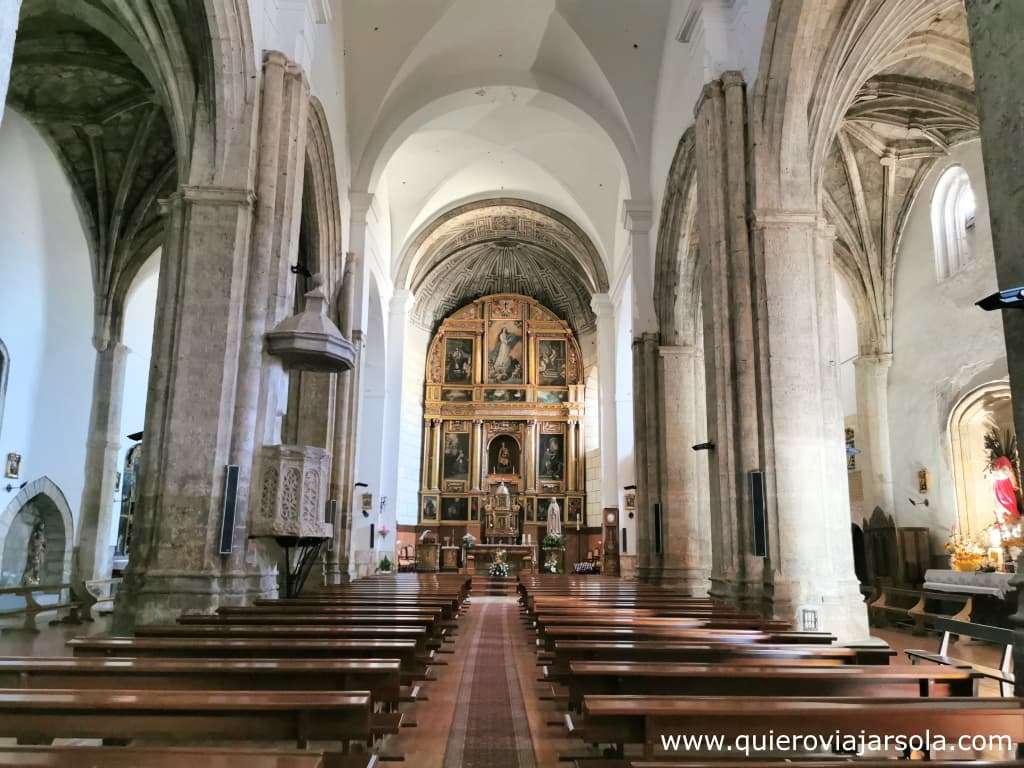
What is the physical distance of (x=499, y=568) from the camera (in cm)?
2077

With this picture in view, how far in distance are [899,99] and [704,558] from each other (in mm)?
8851

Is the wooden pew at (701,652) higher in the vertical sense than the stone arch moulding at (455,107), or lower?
lower

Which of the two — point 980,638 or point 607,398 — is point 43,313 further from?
point 980,638

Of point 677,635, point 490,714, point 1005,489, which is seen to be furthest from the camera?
point 1005,489

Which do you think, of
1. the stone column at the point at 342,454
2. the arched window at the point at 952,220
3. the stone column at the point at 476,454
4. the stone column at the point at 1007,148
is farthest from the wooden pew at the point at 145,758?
the stone column at the point at 476,454

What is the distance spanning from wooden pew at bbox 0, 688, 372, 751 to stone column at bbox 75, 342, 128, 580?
1301cm

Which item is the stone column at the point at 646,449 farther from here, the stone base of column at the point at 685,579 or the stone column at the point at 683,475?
the stone base of column at the point at 685,579

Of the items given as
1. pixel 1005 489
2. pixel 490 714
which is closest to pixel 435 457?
pixel 1005 489

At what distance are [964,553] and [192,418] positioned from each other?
44.5 feet

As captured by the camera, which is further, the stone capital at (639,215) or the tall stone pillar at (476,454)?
the tall stone pillar at (476,454)

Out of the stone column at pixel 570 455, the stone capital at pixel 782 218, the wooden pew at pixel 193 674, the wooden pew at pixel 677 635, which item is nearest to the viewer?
the wooden pew at pixel 193 674

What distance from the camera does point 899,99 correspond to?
539 inches

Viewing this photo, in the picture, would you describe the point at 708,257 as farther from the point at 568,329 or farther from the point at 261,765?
the point at 568,329

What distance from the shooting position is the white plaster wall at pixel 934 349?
14367mm
